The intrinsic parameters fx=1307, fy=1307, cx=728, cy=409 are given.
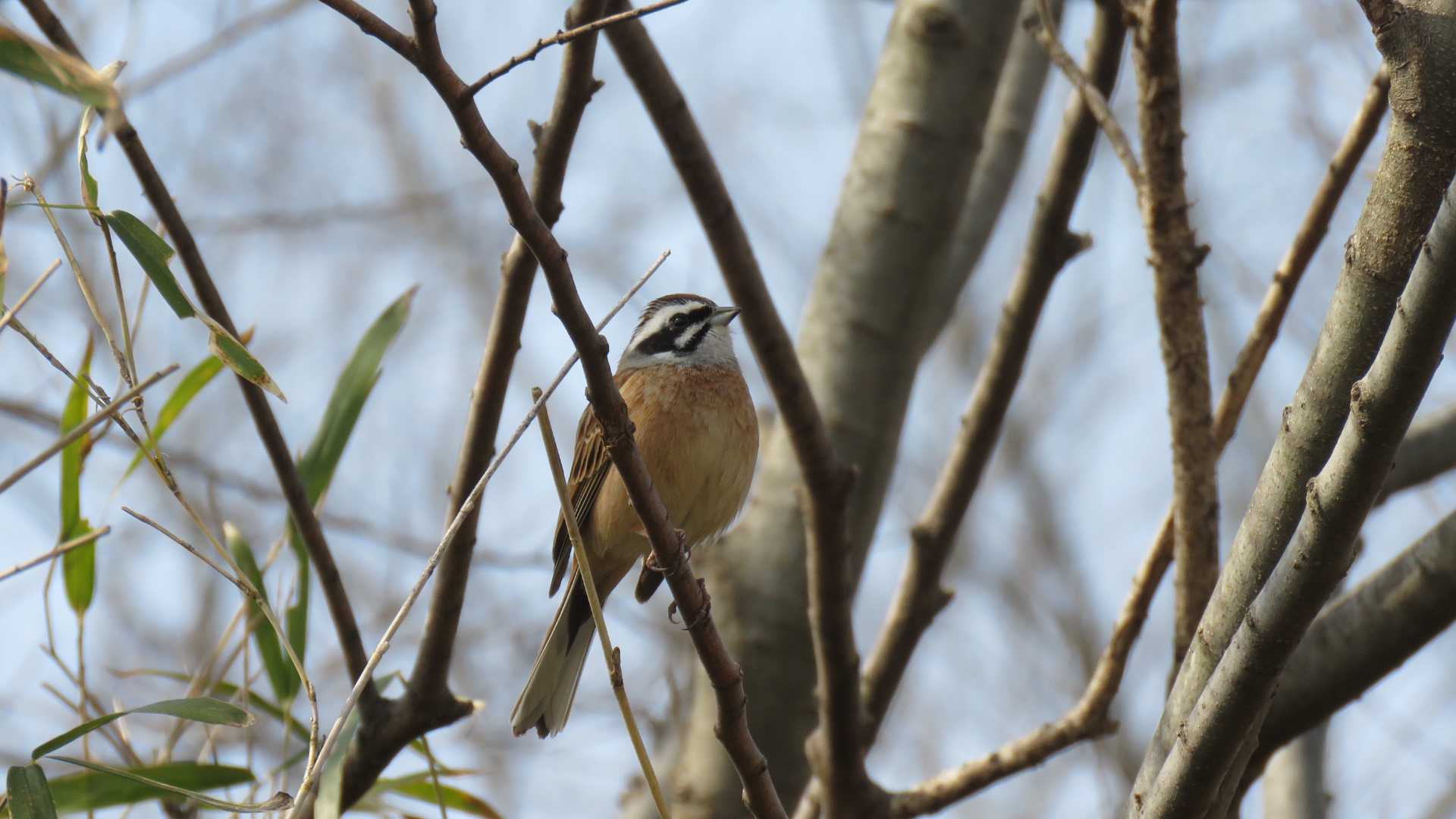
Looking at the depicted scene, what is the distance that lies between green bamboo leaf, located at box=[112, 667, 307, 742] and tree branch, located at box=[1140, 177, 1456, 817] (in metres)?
2.44

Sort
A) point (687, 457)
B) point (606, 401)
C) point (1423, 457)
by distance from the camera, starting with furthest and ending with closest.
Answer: point (687, 457), point (1423, 457), point (606, 401)

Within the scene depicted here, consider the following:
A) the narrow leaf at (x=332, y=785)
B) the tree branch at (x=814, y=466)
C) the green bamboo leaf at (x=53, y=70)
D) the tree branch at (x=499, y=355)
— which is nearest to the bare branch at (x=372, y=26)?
the green bamboo leaf at (x=53, y=70)

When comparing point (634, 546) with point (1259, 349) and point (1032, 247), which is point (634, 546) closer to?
point (1032, 247)

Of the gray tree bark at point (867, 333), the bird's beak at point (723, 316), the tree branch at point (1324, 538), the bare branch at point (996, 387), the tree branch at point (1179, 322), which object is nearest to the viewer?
the tree branch at point (1324, 538)

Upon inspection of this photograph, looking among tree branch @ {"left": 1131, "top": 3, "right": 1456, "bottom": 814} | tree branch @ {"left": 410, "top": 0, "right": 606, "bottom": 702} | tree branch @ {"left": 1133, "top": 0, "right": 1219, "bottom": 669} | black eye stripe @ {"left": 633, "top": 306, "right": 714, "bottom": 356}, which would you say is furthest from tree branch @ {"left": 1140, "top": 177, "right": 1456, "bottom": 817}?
black eye stripe @ {"left": 633, "top": 306, "right": 714, "bottom": 356}

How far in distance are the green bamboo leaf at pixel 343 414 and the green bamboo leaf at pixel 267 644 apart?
2.3 inches

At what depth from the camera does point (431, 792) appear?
12.6 ft

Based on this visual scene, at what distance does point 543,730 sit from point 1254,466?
28.1 feet

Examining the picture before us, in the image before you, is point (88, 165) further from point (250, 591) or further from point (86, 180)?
point (250, 591)

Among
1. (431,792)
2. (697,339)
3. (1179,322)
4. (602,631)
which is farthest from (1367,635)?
(697,339)

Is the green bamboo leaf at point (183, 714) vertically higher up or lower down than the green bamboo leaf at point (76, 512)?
lower down

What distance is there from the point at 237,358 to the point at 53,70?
75cm

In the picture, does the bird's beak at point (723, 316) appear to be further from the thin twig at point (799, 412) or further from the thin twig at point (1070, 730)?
the thin twig at point (1070, 730)

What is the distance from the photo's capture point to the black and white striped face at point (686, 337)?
5324 mm
